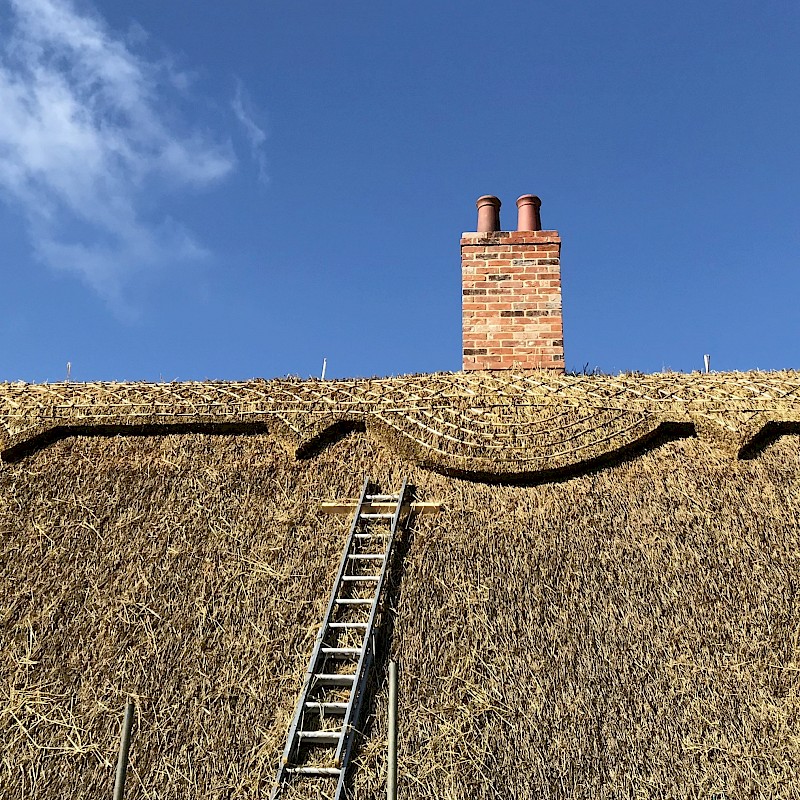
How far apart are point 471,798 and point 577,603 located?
1.17 metres

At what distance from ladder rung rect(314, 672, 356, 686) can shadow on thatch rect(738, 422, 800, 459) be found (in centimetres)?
279

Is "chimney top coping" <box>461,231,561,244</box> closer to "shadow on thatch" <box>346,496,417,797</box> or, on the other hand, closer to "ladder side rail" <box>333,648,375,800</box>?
"shadow on thatch" <box>346,496,417,797</box>

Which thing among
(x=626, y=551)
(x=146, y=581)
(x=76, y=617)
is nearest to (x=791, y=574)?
(x=626, y=551)

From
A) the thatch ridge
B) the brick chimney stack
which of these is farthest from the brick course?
the thatch ridge

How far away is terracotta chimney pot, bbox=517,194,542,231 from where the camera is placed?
650 centimetres

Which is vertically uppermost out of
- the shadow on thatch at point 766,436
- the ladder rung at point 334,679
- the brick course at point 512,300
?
the brick course at point 512,300

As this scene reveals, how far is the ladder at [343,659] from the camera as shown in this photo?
10.9ft

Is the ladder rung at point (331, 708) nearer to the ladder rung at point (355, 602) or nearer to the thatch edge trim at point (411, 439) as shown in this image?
the ladder rung at point (355, 602)

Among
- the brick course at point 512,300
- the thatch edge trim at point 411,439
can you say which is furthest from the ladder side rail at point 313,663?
the brick course at point 512,300

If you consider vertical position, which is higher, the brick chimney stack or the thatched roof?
the brick chimney stack

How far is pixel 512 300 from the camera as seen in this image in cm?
631

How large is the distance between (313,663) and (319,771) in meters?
0.51

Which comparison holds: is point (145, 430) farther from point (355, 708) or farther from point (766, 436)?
point (766, 436)

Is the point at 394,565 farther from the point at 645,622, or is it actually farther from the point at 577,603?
the point at 645,622
